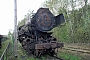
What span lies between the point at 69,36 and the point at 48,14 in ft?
42.4

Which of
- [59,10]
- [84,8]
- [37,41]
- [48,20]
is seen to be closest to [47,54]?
[37,41]

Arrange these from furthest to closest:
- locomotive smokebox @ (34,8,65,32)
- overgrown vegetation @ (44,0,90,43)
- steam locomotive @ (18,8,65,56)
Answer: overgrown vegetation @ (44,0,90,43)
locomotive smokebox @ (34,8,65,32)
steam locomotive @ (18,8,65,56)

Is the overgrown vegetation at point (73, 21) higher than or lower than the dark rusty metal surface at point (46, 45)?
higher

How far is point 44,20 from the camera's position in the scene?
35.9ft

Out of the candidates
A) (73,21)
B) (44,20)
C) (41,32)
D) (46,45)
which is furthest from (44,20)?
(73,21)

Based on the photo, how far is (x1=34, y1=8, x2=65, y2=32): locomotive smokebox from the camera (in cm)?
1076

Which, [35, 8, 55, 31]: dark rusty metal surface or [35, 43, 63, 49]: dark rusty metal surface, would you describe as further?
[35, 8, 55, 31]: dark rusty metal surface

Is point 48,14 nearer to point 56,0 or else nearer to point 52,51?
point 52,51

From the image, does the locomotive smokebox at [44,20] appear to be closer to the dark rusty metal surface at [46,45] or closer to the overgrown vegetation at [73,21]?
the dark rusty metal surface at [46,45]

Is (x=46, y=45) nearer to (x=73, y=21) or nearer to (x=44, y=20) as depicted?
(x=44, y=20)

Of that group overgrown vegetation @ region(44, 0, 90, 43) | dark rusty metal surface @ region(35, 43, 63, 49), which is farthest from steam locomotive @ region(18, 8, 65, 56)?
overgrown vegetation @ region(44, 0, 90, 43)

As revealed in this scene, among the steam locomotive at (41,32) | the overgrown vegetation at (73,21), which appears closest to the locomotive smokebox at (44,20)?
the steam locomotive at (41,32)

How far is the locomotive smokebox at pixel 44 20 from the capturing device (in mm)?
10764

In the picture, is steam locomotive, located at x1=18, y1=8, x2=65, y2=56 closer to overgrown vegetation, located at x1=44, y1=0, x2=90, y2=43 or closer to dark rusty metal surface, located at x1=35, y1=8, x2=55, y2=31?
dark rusty metal surface, located at x1=35, y1=8, x2=55, y2=31
